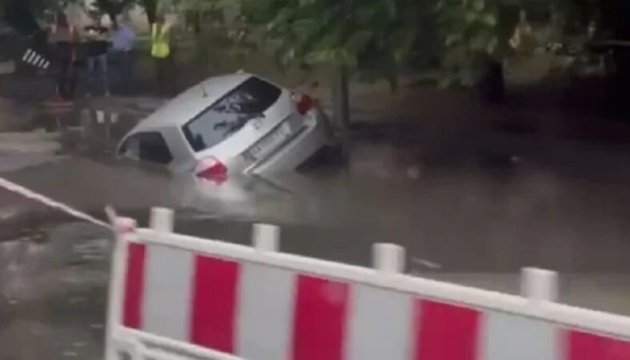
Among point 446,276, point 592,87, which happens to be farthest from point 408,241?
point 592,87

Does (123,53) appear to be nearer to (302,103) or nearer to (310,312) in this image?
(302,103)

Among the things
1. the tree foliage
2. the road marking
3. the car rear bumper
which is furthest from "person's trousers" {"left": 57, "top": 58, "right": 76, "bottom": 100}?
the road marking

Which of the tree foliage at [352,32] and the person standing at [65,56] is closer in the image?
the tree foliage at [352,32]

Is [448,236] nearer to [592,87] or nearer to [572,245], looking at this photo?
[572,245]

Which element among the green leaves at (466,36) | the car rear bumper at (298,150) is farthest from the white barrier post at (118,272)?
the car rear bumper at (298,150)

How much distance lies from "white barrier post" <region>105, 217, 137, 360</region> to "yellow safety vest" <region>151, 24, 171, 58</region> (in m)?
30.7

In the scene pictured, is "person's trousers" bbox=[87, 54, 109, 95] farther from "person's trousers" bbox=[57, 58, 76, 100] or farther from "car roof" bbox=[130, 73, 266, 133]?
"car roof" bbox=[130, 73, 266, 133]

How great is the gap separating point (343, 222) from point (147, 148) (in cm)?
556

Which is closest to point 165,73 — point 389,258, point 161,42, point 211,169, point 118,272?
point 161,42

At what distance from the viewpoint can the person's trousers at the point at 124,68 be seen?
3591 cm

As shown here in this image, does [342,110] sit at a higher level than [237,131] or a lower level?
higher

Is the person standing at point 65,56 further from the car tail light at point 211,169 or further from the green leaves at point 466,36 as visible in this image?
the green leaves at point 466,36

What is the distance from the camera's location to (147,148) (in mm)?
20000

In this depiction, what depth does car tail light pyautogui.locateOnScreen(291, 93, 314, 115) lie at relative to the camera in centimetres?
1948
